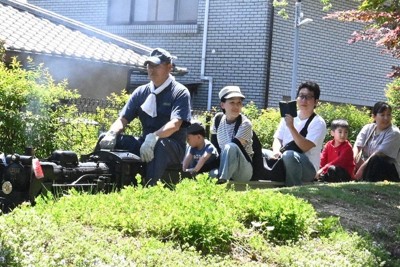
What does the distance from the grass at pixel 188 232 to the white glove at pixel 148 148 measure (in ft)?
3.81

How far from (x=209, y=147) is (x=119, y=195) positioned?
127 inches

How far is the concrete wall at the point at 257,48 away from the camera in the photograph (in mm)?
18250

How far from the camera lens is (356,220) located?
6.37 m

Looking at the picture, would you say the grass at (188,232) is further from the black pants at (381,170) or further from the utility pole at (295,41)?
the utility pole at (295,41)

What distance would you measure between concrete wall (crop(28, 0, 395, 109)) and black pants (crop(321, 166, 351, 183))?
8336 mm

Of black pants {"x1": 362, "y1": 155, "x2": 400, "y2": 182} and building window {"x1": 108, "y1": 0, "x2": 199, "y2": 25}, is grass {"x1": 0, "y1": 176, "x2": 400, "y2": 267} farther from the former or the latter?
building window {"x1": 108, "y1": 0, "x2": 199, "y2": 25}

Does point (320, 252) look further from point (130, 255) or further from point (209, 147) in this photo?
point (209, 147)

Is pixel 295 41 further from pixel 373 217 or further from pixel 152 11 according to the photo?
pixel 373 217

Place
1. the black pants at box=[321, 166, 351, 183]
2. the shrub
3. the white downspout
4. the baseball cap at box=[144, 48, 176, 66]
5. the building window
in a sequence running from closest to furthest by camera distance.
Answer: the baseball cap at box=[144, 48, 176, 66], the shrub, the black pants at box=[321, 166, 351, 183], the white downspout, the building window

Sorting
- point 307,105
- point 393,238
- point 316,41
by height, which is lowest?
point 393,238

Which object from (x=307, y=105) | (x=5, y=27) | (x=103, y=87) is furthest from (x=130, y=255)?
(x=103, y=87)

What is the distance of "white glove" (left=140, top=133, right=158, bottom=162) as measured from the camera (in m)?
6.96

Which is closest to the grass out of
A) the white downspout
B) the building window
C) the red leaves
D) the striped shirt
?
the striped shirt

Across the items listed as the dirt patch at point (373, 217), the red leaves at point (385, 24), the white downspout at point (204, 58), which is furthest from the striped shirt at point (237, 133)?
the white downspout at point (204, 58)
